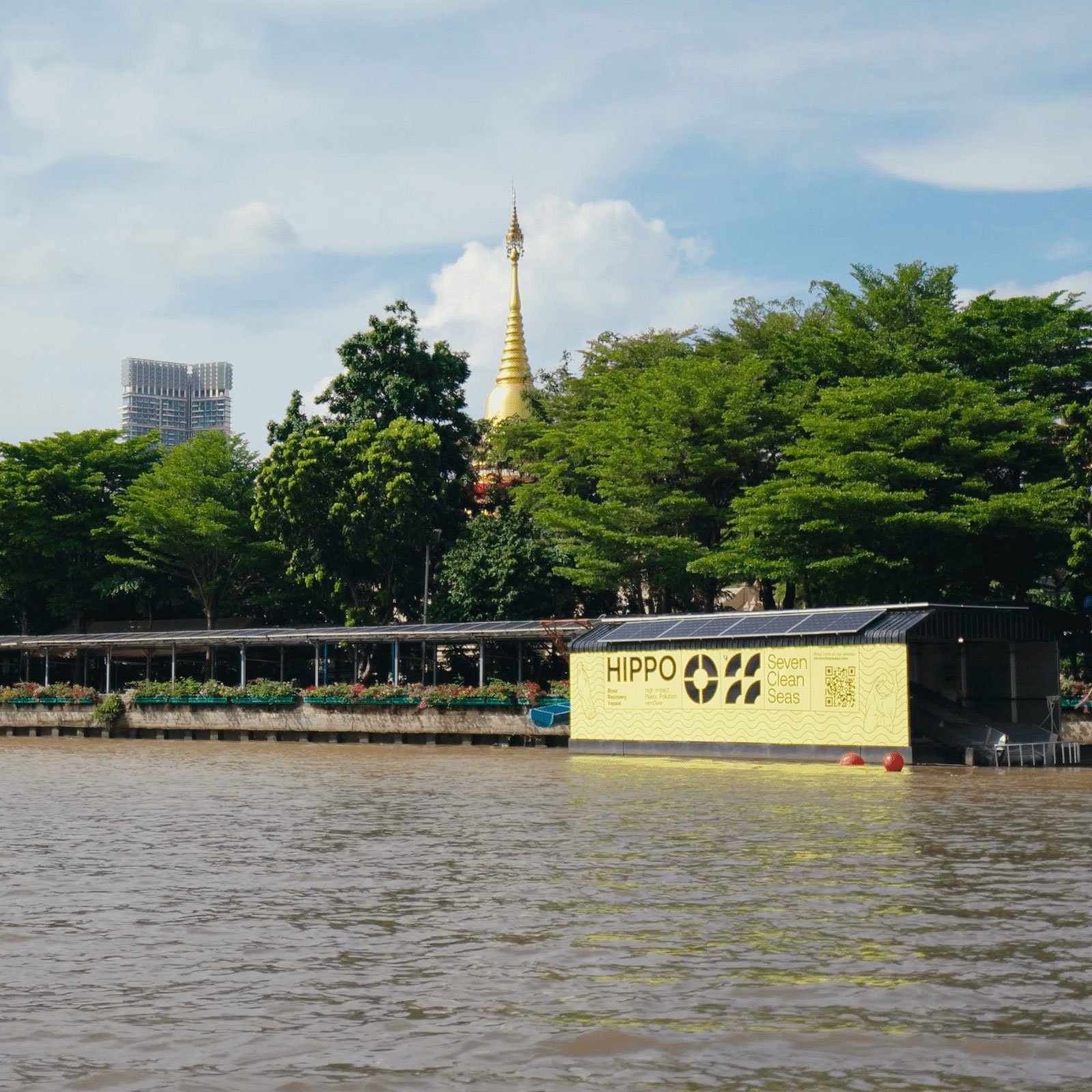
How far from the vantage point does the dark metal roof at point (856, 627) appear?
127 ft

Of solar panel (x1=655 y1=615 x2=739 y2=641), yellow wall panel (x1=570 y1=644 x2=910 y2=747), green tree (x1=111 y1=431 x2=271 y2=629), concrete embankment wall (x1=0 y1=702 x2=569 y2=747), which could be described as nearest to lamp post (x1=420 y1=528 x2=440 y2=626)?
concrete embankment wall (x1=0 y1=702 x2=569 y2=747)

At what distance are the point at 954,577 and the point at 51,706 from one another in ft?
129

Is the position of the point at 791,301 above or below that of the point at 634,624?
above

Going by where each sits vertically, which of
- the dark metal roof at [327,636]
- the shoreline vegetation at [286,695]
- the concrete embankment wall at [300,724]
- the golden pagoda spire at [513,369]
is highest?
the golden pagoda spire at [513,369]

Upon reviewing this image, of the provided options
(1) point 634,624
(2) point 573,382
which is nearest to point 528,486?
(2) point 573,382

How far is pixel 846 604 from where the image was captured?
5153 centimetres

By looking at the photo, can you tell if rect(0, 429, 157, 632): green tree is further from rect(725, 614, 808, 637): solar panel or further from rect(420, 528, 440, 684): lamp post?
rect(725, 614, 808, 637): solar panel

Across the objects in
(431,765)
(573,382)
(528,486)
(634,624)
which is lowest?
(431,765)

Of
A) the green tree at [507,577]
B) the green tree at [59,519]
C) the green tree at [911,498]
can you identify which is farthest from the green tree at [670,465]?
the green tree at [59,519]

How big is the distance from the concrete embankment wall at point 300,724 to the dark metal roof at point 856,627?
6.71m

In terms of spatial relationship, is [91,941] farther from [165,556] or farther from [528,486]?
[165,556]

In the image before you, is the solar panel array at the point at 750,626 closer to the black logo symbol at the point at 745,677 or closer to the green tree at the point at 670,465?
the black logo symbol at the point at 745,677

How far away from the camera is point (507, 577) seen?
2494 inches

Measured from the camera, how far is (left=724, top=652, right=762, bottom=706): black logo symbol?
4159 centimetres
